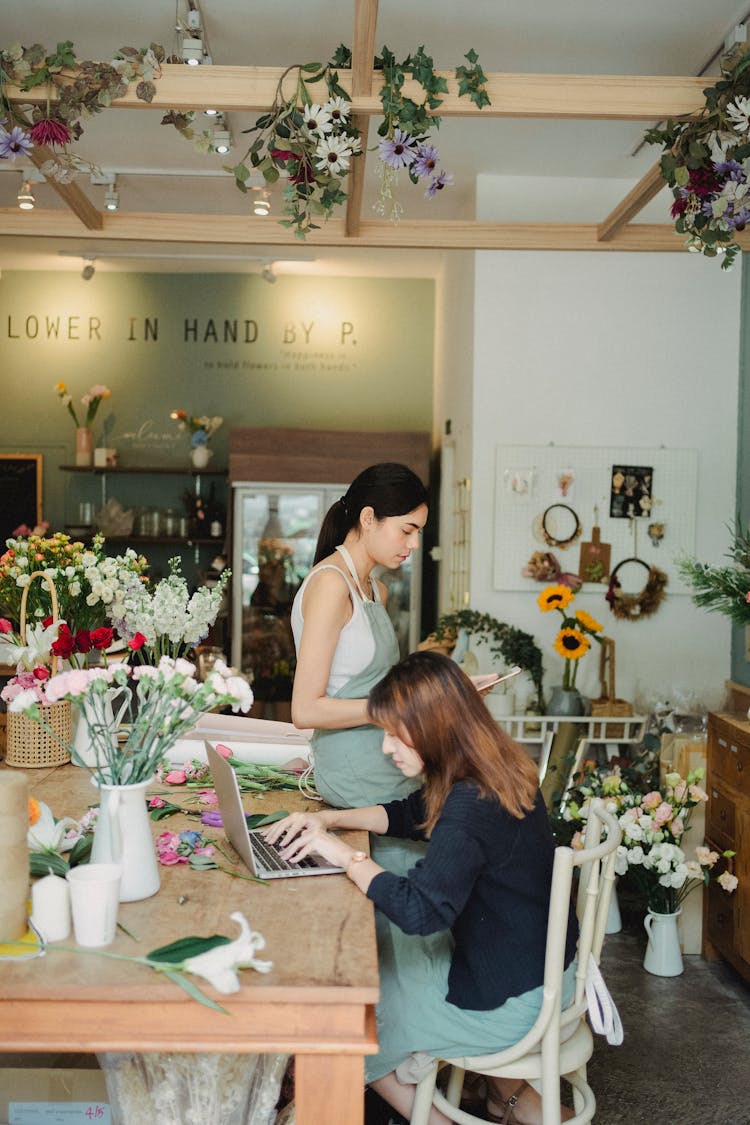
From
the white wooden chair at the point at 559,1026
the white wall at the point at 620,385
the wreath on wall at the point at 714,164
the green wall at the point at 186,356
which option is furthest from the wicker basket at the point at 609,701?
the green wall at the point at 186,356

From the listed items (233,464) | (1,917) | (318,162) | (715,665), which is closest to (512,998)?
(1,917)

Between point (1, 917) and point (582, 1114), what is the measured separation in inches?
47.9

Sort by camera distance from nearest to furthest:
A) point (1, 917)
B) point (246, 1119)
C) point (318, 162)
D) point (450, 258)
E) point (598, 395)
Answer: point (1, 917)
point (246, 1119)
point (318, 162)
point (598, 395)
point (450, 258)

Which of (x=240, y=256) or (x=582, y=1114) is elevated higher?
(x=240, y=256)

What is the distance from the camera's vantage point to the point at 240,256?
7.12m

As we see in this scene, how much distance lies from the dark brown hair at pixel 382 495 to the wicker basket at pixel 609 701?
2575mm

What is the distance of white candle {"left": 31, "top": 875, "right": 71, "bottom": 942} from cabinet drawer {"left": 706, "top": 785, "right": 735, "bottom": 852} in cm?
267

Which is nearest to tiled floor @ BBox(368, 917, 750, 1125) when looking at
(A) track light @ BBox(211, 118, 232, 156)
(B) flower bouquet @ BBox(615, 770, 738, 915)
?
(B) flower bouquet @ BBox(615, 770, 738, 915)

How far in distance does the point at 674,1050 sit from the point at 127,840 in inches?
84.2

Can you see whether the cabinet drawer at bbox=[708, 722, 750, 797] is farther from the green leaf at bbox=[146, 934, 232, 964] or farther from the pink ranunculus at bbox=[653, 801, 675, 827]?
the green leaf at bbox=[146, 934, 232, 964]

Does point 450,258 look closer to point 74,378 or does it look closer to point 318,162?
point 74,378

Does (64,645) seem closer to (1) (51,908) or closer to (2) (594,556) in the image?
(1) (51,908)

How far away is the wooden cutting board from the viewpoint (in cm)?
527

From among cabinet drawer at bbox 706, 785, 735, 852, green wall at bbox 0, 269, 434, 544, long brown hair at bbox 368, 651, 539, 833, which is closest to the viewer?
long brown hair at bbox 368, 651, 539, 833
